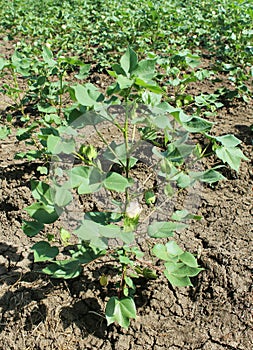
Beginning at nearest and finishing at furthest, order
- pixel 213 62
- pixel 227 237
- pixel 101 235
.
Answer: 1. pixel 101 235
2. pixel 227 237
3. pixel 213 62

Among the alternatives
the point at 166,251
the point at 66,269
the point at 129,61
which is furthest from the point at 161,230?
the point at 129,61

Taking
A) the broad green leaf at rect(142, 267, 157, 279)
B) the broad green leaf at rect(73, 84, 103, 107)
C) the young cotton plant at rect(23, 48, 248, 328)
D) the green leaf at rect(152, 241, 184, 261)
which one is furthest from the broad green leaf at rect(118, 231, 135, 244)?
the broad green leaf at rect(142, 267, 157, 279)

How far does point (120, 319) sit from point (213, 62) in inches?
114

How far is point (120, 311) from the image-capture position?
1507 millimetres

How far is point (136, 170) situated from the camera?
242cm

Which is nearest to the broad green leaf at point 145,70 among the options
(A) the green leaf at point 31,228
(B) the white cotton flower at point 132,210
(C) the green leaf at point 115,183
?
(C) the green leaf at point 115,183

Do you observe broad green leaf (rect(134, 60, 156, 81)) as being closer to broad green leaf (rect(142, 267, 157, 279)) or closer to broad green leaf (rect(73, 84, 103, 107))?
broad green leaf (rect(73, 84, 103, 107))

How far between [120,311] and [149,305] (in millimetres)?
242

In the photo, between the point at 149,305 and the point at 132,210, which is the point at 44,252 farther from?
the point at 149,305

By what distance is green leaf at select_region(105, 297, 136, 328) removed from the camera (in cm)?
148

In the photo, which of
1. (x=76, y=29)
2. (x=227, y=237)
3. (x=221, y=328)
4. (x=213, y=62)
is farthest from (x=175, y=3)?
(x=221, y=328)

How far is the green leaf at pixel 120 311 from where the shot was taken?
148 centimetres

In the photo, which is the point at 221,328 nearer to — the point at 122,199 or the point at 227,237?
the point at 227,237

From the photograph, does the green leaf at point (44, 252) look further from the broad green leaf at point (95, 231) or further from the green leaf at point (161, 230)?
the green leaf at point (161, 230)
